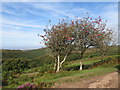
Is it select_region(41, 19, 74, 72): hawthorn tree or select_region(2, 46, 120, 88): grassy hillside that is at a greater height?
select_region(41, 19, 74, 72): hawthorn tree

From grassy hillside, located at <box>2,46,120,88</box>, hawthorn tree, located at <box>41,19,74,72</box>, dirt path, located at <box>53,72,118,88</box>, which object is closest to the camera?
dirt path, located at <box>53,72,118,88</box>

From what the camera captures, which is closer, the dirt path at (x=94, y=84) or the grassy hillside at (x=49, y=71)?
the dirt path at (x=94, y=84)

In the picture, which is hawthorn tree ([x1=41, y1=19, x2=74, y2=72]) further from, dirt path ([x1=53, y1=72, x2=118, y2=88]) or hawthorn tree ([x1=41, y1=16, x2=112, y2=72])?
dirt path ([x1=53, y1=72, x2=118, y2=88])

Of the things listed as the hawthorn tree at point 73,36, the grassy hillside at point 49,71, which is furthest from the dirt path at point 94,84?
the hawthorn tree at point 73,36

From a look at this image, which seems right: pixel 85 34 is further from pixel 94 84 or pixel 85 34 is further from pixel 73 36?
pixel 94 84

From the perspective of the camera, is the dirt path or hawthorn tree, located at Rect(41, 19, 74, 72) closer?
the dirt path

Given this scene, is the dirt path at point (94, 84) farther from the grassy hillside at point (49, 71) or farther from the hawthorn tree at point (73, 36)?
the hawthorn tree at point (73, 36)

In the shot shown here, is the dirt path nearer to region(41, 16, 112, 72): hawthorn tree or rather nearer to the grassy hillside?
the grassy hillside

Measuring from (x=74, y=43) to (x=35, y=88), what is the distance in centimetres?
845

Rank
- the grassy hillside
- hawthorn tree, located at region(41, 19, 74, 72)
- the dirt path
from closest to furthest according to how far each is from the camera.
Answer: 1. the dirt path
2. the grassy hillside
3. hawthorn tree, located at region(41, 19, 74, 72)

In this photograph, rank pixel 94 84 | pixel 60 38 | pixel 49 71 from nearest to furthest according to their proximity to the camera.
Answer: pixel 94 84
pixel 60 38
pixel 49 71

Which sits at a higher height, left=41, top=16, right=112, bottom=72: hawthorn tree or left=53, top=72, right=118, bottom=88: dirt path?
left=41, top=16, right=112, bottom=72: hawthorn tree

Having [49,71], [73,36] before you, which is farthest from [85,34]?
[49,71]

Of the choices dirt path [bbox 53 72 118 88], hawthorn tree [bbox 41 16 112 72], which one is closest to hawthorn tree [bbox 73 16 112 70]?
hawthorn tree [bbox 41 16 112 72]
